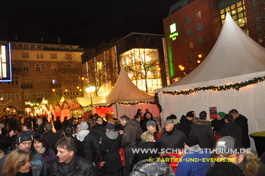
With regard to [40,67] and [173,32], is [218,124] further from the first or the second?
[40,67]

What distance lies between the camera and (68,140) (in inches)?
124

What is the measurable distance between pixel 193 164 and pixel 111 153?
2.49 metres

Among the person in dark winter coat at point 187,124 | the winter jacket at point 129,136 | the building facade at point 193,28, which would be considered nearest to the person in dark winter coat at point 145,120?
the person in dark winter coat at point 187,124

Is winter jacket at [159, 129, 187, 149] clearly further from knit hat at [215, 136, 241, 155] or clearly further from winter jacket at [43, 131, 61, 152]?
winter jacket at [43, 131, 61, 152]

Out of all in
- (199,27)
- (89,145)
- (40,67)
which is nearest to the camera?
(89,145)

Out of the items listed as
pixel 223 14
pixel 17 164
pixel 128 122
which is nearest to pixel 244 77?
pixel 128 122

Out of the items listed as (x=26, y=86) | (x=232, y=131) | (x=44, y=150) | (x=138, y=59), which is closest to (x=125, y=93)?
(x=232, y=131)

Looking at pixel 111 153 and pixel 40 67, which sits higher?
pixel 40 67

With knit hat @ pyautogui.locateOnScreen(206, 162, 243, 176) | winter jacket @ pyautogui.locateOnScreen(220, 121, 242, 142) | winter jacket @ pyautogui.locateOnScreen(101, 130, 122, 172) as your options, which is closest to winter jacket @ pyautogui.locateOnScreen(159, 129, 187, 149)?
winter jacket @ pyautogui.locateOnScreen(101, 130, 122, 172)

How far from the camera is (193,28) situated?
3697cm

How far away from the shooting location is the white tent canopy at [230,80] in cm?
870

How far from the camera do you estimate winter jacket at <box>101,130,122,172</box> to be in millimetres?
5238

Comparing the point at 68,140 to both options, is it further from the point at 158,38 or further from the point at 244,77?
the point at 158,38

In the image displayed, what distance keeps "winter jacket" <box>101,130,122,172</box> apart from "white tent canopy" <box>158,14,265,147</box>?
225 inches
